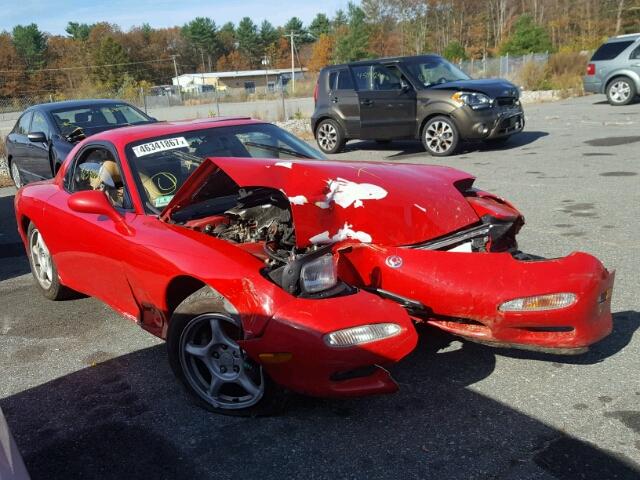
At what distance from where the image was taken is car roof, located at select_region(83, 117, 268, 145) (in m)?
4.22

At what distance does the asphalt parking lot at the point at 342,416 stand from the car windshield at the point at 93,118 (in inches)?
202

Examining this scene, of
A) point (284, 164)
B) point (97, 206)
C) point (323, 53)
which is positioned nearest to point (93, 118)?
point (97, 206)

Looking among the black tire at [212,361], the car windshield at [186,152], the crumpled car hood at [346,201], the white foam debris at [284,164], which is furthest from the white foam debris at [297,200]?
the car windshield at [186,152]

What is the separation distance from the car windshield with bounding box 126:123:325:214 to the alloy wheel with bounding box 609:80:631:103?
1628 cm

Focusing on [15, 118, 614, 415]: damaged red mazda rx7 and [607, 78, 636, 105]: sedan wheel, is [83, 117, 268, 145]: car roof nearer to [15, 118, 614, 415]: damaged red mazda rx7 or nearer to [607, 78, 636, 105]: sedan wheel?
[15, 118, 614, 415]: damaged red mazda rx7

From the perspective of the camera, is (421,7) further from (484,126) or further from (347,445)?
(347,445)

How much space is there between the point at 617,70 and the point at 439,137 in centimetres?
932

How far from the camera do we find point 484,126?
11.1 meters

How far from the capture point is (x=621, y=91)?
17.9 meters

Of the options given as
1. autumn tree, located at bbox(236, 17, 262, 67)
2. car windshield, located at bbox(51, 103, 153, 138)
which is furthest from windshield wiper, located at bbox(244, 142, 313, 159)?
autumn tree, located at bbox(236, 17, 262, 67)

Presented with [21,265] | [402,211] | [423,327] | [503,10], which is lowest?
[21,265]

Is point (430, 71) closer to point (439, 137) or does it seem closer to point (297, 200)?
point (439, 137)

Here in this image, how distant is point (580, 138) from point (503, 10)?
195 feet

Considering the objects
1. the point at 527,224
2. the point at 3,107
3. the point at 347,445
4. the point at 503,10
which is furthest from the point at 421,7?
the point at 347,445
